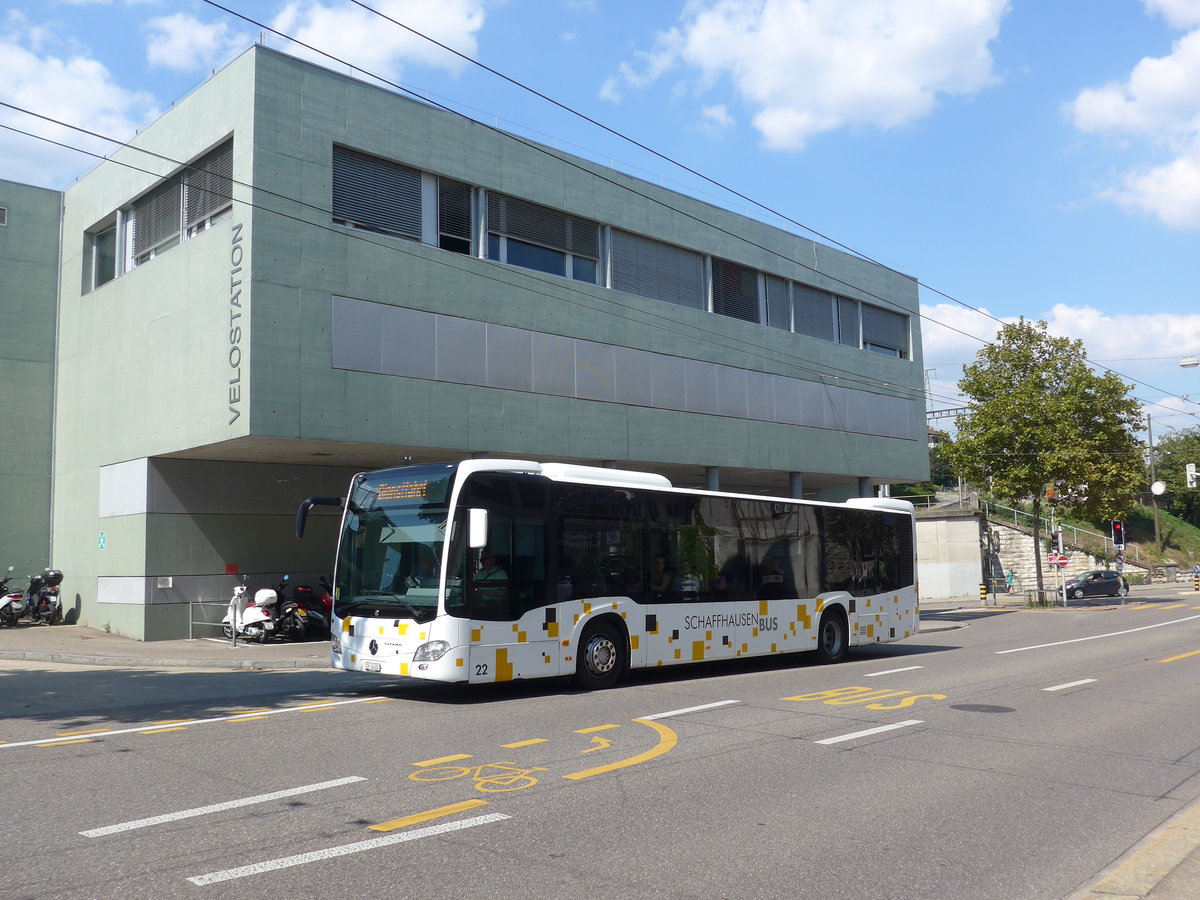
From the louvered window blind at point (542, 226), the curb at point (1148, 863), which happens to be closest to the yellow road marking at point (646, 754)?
the curb at point (1148, 863)

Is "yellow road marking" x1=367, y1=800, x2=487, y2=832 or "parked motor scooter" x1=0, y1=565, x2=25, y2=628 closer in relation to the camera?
"yellow road marking" x1=367, y1=800, x2=487, y2=832

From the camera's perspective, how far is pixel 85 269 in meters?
26.0

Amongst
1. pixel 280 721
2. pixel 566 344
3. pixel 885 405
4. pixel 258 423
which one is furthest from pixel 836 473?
pixel 280 721

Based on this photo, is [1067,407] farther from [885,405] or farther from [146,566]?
[146,566]

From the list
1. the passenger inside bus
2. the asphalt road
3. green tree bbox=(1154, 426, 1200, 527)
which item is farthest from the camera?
green tree bbox=(1154, 426, 1200, 527)

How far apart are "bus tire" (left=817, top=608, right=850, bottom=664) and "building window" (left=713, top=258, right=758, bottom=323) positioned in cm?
1422

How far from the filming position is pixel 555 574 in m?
12.8

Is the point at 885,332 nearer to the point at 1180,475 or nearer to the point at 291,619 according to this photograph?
the point at 291,619

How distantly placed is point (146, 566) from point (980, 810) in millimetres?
18815

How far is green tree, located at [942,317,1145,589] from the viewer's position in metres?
37.1

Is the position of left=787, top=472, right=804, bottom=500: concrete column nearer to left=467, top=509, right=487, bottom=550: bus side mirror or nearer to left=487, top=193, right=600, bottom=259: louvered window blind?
left=487, top=193, right=600, bottom=259: louvered window blind

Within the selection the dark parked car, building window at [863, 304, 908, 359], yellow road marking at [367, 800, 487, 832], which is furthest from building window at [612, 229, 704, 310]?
the dark parked car

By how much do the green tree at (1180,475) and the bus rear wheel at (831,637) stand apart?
70816 millimetres

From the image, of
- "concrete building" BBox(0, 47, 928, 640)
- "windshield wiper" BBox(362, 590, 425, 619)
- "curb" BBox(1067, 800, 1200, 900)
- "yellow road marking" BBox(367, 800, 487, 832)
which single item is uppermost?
"concrete building" BBox(0, 47, 928, 640)
